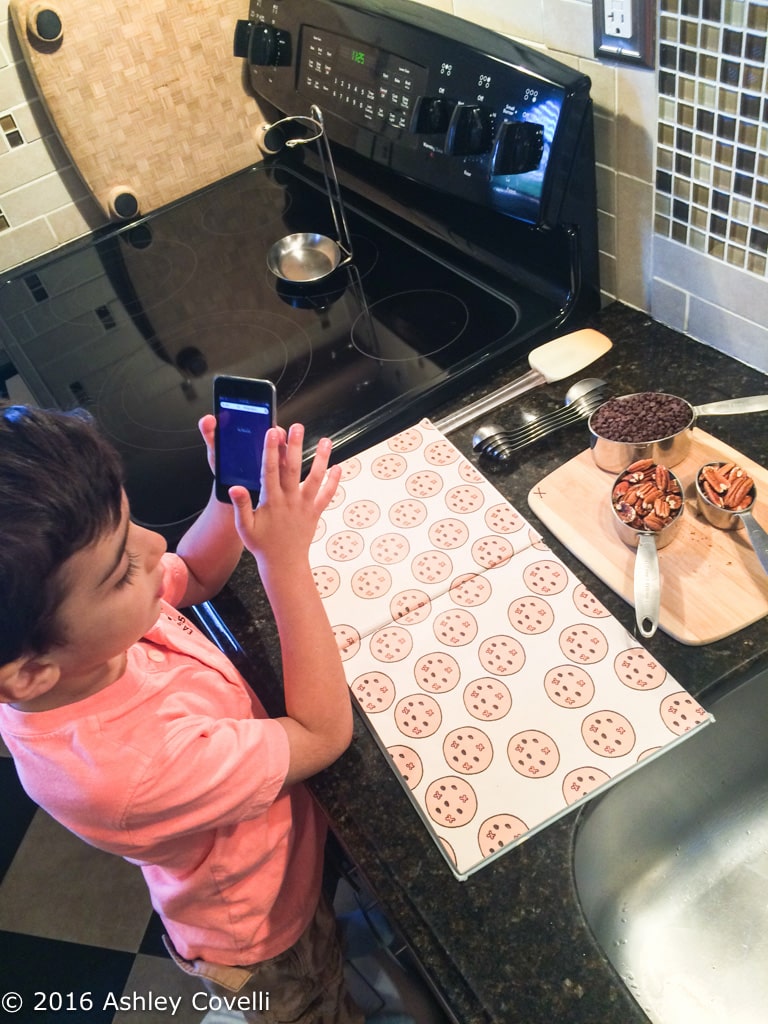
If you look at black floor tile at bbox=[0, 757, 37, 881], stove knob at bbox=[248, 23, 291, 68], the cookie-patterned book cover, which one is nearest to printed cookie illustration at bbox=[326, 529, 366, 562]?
the cookie-patterned book cover

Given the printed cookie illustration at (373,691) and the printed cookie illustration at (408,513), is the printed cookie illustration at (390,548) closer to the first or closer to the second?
the printed cookie illustration at (408,513)

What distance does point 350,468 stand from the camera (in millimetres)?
917

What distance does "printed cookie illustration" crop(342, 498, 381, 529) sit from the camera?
2.81 feet

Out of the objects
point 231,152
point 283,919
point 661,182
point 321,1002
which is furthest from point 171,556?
point 231,152

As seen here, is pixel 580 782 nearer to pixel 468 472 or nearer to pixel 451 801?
pixel 451 801

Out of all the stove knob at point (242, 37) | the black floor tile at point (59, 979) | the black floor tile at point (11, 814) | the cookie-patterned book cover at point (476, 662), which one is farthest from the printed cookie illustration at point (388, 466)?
the black floor tile at point (11, 814)

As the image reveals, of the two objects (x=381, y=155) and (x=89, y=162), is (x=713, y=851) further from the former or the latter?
(x=89, y=162)

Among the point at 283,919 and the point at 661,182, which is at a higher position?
the point at 661,182

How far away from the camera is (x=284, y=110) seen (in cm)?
136

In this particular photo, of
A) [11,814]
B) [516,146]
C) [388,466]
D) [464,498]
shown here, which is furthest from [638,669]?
[11,814]

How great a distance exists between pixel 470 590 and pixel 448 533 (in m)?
0.08

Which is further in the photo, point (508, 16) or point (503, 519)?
point (508, 16)

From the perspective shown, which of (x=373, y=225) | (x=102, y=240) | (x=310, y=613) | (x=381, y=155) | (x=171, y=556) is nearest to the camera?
(x=310, y=613)

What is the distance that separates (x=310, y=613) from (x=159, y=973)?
1070 millimetres
